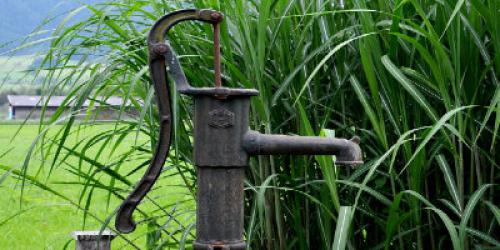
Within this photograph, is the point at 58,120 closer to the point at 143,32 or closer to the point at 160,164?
the point at 143,32

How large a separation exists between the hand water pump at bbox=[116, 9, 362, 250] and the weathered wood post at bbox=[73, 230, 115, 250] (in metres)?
1.09

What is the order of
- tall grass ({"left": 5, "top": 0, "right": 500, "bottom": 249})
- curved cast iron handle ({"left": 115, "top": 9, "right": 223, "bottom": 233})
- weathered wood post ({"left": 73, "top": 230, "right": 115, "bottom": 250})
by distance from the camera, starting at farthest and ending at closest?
1. weathered wood post ({"left": 73, "top": 230, "right": 115, "bottom": 250})
2. tall grass ({"left": 5, "top": 0, "right": 500, "bottom": 249})
3. curved cast iron handle ({"left": 115, "top": 9, "right": 223, "bottom": 233})

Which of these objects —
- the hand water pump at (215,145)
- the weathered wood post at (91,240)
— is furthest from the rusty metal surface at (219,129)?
the weathered wood post at (91,240)

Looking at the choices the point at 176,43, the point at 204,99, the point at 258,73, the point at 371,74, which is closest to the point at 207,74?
the point at 176,43

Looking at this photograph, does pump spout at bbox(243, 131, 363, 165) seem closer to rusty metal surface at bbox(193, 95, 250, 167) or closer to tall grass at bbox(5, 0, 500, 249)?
rusty metal surface at bbox(193, 95, 250, 167)

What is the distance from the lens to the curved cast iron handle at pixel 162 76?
1298mm

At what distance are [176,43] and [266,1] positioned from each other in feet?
1.10

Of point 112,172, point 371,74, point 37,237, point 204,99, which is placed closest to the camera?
point 204,99

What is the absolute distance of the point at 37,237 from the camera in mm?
5758

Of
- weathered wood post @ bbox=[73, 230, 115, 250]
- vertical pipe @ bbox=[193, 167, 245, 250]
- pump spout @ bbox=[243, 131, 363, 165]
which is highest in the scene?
pump spout @ bbox=[243, 131, 363, 165]

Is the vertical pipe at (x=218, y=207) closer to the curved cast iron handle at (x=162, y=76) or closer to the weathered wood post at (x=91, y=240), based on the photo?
the curved cast iron handle at (x=162, y=76)

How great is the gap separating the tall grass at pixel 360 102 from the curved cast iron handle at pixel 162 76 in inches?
21.3

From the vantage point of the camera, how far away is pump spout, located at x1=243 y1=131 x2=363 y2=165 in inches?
53.5

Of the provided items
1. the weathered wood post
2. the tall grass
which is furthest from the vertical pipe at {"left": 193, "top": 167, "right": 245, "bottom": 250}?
the weathered wood post
